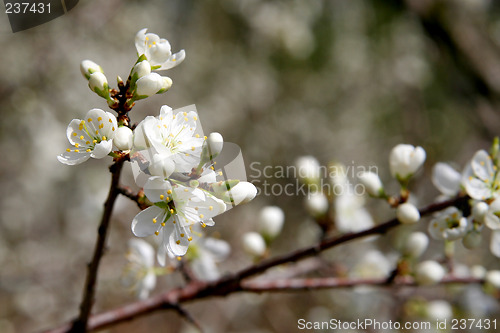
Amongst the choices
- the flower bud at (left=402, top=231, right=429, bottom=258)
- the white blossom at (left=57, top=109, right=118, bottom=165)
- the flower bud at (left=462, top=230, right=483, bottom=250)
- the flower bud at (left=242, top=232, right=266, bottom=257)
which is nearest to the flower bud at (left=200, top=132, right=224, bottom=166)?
the white blossom at (left=57, top=109, right=118, bottom=165)

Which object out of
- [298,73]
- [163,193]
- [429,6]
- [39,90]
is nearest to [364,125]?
[298,73]

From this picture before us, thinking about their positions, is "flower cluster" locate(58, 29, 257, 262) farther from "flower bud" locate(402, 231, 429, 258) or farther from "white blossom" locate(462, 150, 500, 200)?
"flower bud" locate(402, 231, 429, 258)

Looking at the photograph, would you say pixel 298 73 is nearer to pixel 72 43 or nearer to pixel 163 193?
pixel 72 43

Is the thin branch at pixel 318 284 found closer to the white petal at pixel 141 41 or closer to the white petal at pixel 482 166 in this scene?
the white petal at pixel 482 166

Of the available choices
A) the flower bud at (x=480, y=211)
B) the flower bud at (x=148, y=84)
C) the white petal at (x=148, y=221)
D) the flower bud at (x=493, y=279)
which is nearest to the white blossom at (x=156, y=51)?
the flower bud at (x=148, y=84)

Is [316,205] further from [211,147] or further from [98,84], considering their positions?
[98,84]
